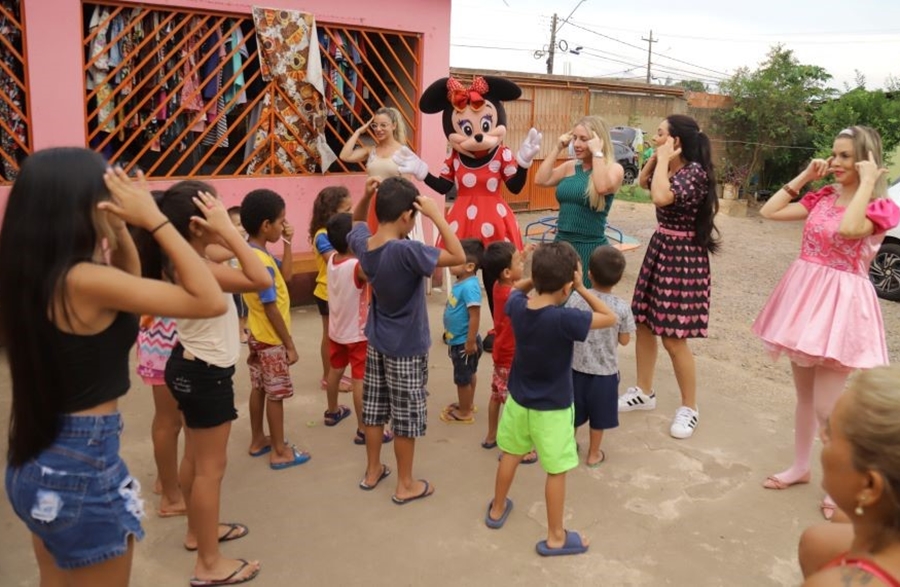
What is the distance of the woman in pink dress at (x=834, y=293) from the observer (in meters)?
3.27

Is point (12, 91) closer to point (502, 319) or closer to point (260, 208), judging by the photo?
point (260, 208)

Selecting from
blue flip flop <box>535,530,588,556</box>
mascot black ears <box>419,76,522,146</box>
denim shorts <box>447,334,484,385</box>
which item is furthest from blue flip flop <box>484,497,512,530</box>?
mascot black ears <box>419,76,522,146</box>

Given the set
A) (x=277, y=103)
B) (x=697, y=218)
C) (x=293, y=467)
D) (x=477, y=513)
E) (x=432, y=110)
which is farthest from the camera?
(x=277, y=103)

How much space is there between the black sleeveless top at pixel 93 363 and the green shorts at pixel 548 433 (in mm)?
1579

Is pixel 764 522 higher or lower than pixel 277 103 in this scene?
lower

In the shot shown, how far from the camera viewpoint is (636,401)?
4.45 m

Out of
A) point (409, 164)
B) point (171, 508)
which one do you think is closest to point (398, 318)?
point (171, 508)

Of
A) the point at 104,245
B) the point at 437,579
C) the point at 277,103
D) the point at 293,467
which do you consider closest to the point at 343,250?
the point at 293,467

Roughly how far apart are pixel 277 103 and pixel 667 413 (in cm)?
392

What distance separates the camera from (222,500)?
130 inches

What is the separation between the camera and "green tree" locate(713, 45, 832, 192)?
14094 millimetres

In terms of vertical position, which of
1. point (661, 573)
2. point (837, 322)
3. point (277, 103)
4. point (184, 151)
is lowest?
point (661, 573)

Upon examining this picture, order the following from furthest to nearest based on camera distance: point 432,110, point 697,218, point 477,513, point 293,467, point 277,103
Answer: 1. point 277,103
2. point 432,110
3. point 697,218
4. point 293,467
5. point 477,513

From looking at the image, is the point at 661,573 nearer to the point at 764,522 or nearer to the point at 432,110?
the point at 764,522
